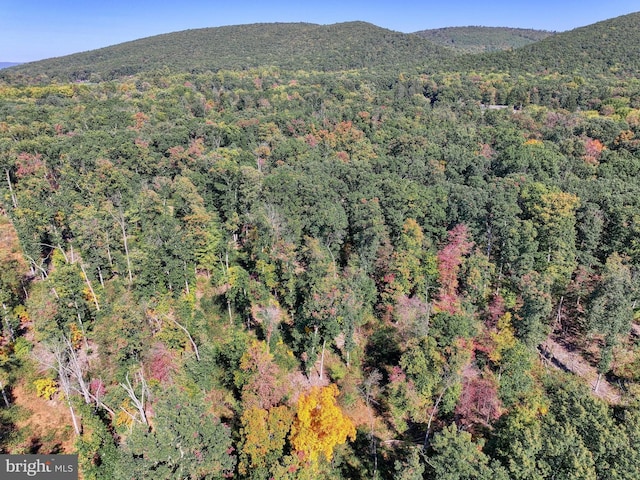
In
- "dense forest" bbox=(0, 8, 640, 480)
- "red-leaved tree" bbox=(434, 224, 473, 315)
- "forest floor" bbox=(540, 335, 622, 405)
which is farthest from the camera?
"red-leaved tree" bbox=(434, 224, 473, 315)

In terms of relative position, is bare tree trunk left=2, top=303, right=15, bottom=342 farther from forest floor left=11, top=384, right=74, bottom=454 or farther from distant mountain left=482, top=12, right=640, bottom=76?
distant mountain left=482, top=12, right=640, bottom=76

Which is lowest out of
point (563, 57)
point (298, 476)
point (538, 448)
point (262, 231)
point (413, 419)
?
point (413, 419)

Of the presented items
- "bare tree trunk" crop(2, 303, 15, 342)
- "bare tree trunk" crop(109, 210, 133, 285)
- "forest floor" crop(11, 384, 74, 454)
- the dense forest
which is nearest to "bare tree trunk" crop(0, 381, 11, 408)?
the dense forest

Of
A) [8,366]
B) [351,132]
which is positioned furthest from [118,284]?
[351,132]

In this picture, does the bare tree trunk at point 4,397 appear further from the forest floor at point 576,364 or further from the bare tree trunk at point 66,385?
the forest floor at point 576,364

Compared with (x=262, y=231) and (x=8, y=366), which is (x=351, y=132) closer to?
(x=262, y=231)

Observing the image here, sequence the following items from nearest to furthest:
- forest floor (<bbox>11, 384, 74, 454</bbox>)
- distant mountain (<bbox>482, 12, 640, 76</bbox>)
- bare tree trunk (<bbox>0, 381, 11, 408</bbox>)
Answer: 1. forest floor (<bbox>11, 384, 74, 454</bbox>)
2. bare tree trunk (<bbox>0, 381, 11, 408</bbox>)
3. distant mountain (<bbox>482, 12, 640, 76</bbox>)

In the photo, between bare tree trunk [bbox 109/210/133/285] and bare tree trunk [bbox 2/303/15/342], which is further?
bare tree trunk [bbox 109/210/133/285]
